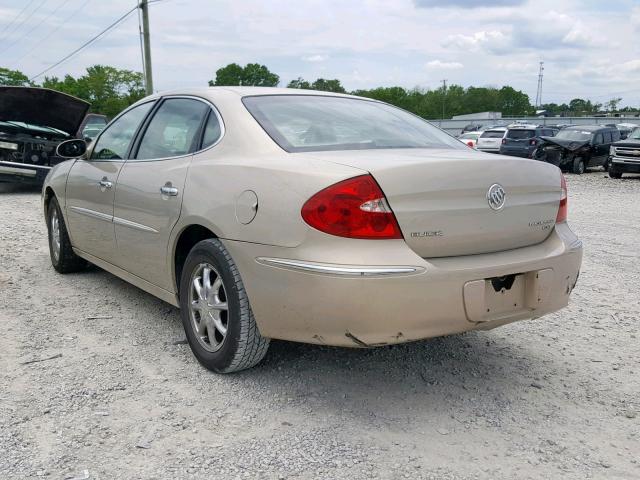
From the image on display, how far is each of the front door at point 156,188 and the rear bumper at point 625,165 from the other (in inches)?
689

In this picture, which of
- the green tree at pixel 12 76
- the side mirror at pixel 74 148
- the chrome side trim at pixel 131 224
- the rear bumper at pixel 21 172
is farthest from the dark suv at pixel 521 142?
the green tree at pixel 12 76

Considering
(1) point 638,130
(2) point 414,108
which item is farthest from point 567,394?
(2) point 414,108

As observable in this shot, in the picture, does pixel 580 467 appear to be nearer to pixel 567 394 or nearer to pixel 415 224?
pixel 567 394

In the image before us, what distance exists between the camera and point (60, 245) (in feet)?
18.2

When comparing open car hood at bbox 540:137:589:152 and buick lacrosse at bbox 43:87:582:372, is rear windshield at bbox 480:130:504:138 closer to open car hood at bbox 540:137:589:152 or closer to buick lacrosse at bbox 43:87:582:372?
open car hood at bbox 540:137:589:152

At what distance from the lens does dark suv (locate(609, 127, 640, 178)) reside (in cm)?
1862

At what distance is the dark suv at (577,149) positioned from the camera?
833 inches

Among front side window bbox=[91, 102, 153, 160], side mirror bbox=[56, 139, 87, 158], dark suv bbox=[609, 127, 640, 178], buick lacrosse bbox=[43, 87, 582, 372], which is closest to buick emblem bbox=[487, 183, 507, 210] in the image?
buick lacrosse bbox=[43, 87, 582, 372]

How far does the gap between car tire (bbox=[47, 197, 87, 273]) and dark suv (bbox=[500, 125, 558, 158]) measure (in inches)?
766

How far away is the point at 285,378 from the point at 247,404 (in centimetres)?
35

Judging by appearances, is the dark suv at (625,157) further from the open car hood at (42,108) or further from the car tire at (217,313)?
the car tire at (217,313)

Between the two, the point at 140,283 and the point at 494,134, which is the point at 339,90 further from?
the point at 140,283

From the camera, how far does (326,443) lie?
2.78 m

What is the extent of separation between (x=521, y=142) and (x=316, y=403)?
22.2 m
